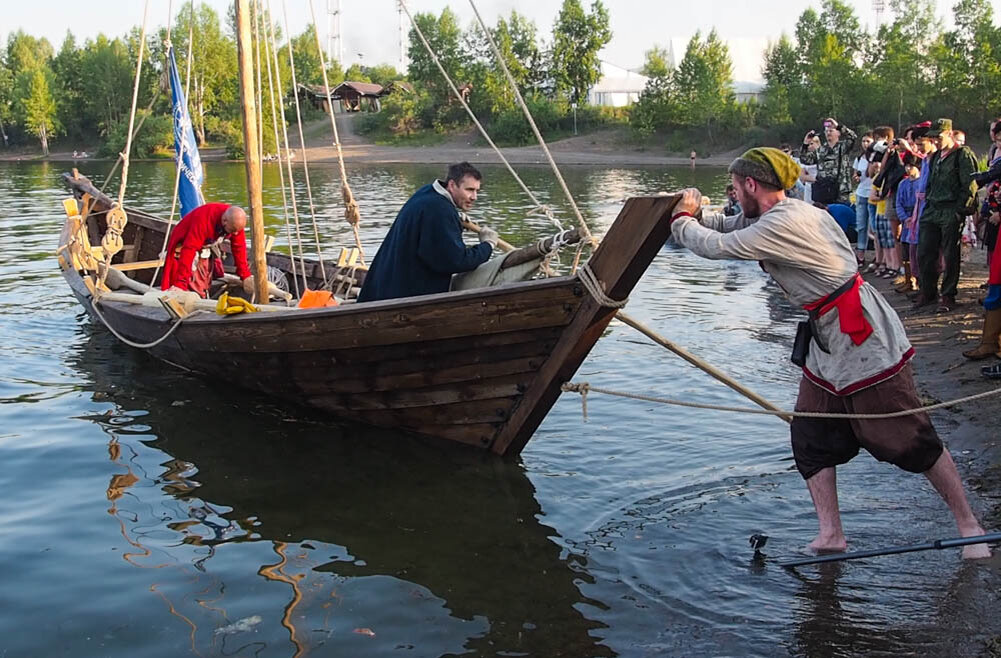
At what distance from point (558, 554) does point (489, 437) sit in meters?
1.37

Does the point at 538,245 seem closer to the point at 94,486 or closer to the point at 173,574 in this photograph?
the point at 173,574

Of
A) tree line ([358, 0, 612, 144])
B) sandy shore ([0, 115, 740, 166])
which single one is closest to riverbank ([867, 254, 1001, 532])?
sandy shore ([0, 115, 740, 166])

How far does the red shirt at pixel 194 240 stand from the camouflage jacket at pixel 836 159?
9164mm

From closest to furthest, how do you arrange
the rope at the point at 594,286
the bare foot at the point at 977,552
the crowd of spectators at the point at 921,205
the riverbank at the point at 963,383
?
the bare foot at the point at 977,552 < the rope at the point at 594,286 < the riverbank at the point at 963,383 < the crowd of spectators at the point at 921,205

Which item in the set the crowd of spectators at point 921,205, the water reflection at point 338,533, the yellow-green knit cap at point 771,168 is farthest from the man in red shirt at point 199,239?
the yellow-green knit cap at point 771,168

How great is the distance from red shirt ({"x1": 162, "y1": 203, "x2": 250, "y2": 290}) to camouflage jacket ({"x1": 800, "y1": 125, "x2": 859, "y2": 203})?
9.16 m

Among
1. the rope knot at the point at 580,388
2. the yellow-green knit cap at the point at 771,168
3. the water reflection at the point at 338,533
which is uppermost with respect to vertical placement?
the yellow-green knit cap at the point at 771,168

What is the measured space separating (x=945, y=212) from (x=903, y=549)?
6.06 m

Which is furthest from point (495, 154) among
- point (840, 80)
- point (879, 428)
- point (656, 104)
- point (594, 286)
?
point (879, 428)

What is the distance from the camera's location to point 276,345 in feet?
23.5

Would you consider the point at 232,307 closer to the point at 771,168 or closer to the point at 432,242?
the point at 432,242

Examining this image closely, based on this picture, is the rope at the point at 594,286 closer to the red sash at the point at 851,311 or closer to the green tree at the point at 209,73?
the red sash at the point at 851,311

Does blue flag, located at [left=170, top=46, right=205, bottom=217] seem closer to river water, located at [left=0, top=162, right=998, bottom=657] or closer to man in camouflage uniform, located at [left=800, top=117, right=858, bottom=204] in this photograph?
river water, located at [left=0, top=162, right=998, bottom=657]

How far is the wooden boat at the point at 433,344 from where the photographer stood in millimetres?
5430
